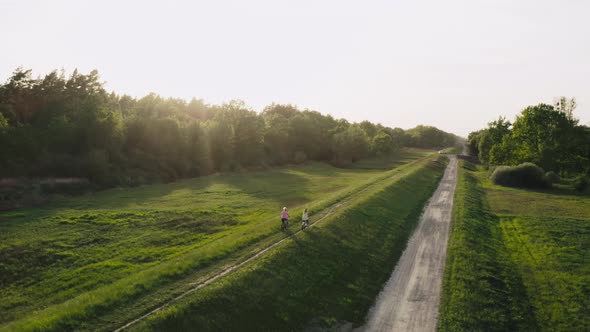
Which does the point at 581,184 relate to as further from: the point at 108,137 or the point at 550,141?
the point at 108,137

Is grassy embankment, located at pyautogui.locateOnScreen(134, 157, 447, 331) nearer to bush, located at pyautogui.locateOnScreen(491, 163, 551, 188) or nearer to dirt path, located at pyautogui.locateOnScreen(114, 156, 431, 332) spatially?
dirt path, located at pyautogui.locateOnScreen(114, 156, 431, 332)

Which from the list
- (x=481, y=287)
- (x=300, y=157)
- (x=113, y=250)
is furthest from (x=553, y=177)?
(x=113, y=250)

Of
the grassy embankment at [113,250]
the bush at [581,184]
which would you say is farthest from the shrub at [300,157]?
the bush at [581,184]

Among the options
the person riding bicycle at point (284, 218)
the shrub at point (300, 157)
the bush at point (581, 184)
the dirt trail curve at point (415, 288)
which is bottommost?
the dirt trail curve at point (415, 288)

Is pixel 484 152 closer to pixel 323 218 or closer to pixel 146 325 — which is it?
pixel 323 218

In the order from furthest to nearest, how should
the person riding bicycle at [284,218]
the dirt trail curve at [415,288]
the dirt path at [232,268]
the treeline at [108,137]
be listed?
the treeline at [108,137]
the person riding bicycle at [284,218]
the dirt trail curve at [415,288]
the dirt path at [232,268]

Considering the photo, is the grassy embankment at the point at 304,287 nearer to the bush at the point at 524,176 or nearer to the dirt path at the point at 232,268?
the dirt path at the point at 232,268
